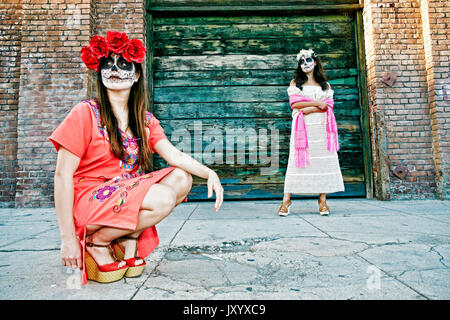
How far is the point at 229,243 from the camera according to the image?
2049mm

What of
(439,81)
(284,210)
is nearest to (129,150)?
(284,210)

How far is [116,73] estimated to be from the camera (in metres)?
1.55

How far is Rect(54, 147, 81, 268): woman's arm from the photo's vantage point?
4.12ft

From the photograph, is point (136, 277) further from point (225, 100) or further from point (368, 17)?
point (368, 17)

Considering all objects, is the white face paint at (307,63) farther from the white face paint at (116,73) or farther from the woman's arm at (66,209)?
the woman's arm at (66,209)

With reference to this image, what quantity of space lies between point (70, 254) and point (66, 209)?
7.4 inches

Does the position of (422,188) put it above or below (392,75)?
below

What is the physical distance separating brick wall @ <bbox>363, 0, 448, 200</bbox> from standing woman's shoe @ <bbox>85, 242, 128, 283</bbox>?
12.6 feet

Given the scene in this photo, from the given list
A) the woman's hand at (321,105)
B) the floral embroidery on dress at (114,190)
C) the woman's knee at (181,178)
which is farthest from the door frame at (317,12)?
the floral embroidery on dress at (114,190)

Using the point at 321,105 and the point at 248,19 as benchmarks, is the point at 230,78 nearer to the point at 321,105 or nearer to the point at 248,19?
the point at 248,19

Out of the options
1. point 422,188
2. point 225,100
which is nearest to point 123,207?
point 225,100

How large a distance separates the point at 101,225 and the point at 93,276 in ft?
0.84

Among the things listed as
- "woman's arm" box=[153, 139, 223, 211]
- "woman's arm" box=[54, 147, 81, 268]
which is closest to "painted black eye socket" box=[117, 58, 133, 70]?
"woman's arm" box=[153, 139, 223, 211]

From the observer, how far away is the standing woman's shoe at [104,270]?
136 centimetres
